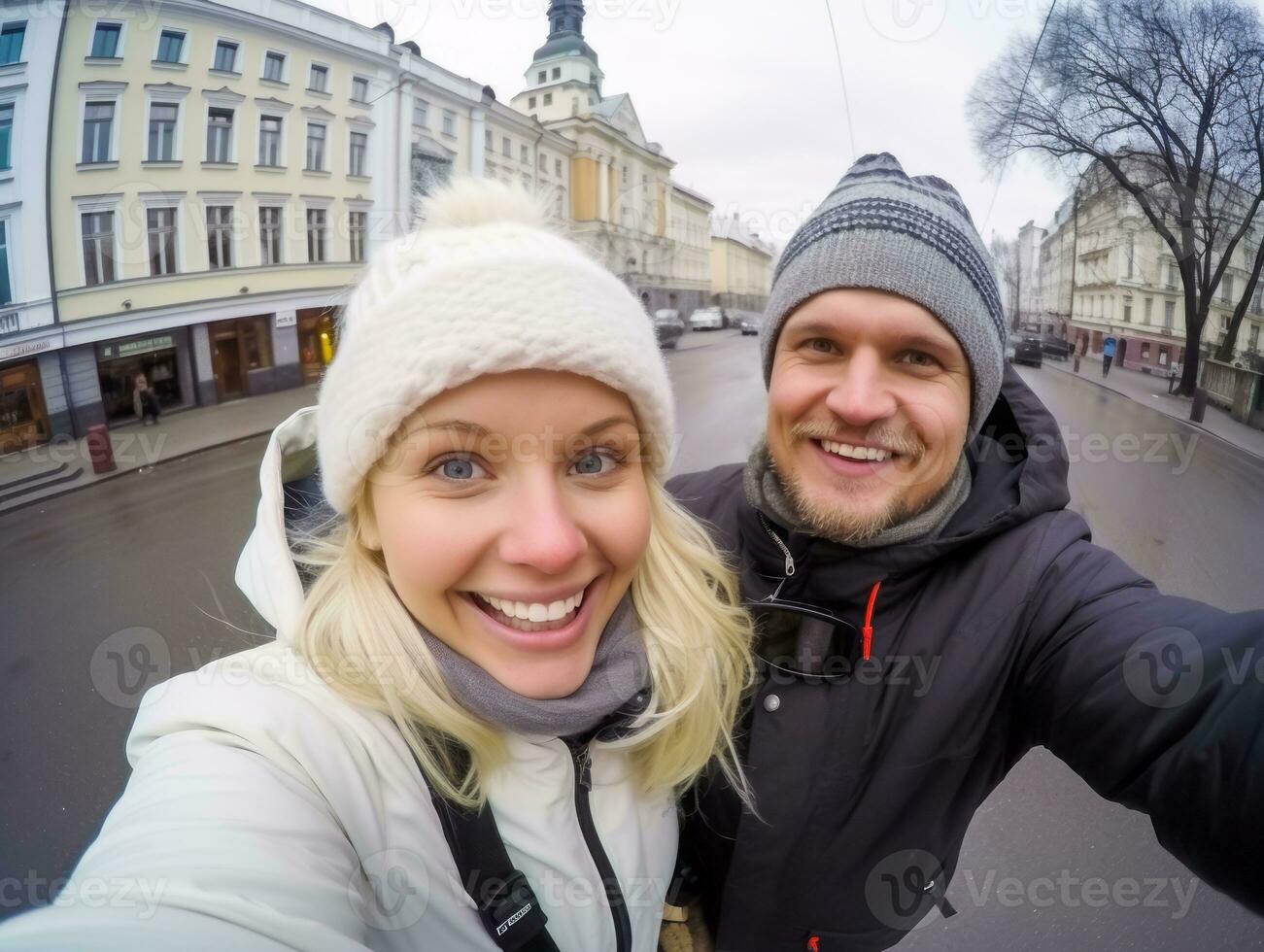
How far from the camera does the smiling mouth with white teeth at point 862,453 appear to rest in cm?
145

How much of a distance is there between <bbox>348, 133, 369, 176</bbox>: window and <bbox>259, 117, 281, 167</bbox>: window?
618 millimetres

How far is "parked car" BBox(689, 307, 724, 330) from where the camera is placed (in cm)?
2869

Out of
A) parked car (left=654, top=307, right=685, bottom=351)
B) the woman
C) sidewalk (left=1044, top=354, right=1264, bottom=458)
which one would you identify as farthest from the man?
parked car (left=654, top=307, right=685, bottom=351)

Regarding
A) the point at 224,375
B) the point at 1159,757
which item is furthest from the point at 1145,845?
the point at 224,375

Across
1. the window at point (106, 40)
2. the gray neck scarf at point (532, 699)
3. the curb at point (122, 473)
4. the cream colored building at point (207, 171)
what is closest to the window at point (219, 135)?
the cream colored building at point (207, 171)

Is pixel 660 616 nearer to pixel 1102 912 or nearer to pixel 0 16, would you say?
pixel 1102 912

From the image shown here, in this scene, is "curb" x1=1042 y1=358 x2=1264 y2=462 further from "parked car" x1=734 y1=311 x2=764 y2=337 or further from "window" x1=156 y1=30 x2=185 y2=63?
"parked car" x1=734 y1=311 x2=764 y2=337

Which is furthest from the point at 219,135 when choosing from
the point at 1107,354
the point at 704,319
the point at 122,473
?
the point at 704,319

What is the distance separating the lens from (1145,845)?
255 centimetres

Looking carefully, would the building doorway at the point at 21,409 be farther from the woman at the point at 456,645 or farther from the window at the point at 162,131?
the woman at the point at 456,645

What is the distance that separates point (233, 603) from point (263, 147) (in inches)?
161

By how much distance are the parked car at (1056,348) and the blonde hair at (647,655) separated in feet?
77.9

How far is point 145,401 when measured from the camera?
725 cm

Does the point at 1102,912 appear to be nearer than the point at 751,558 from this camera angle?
No
